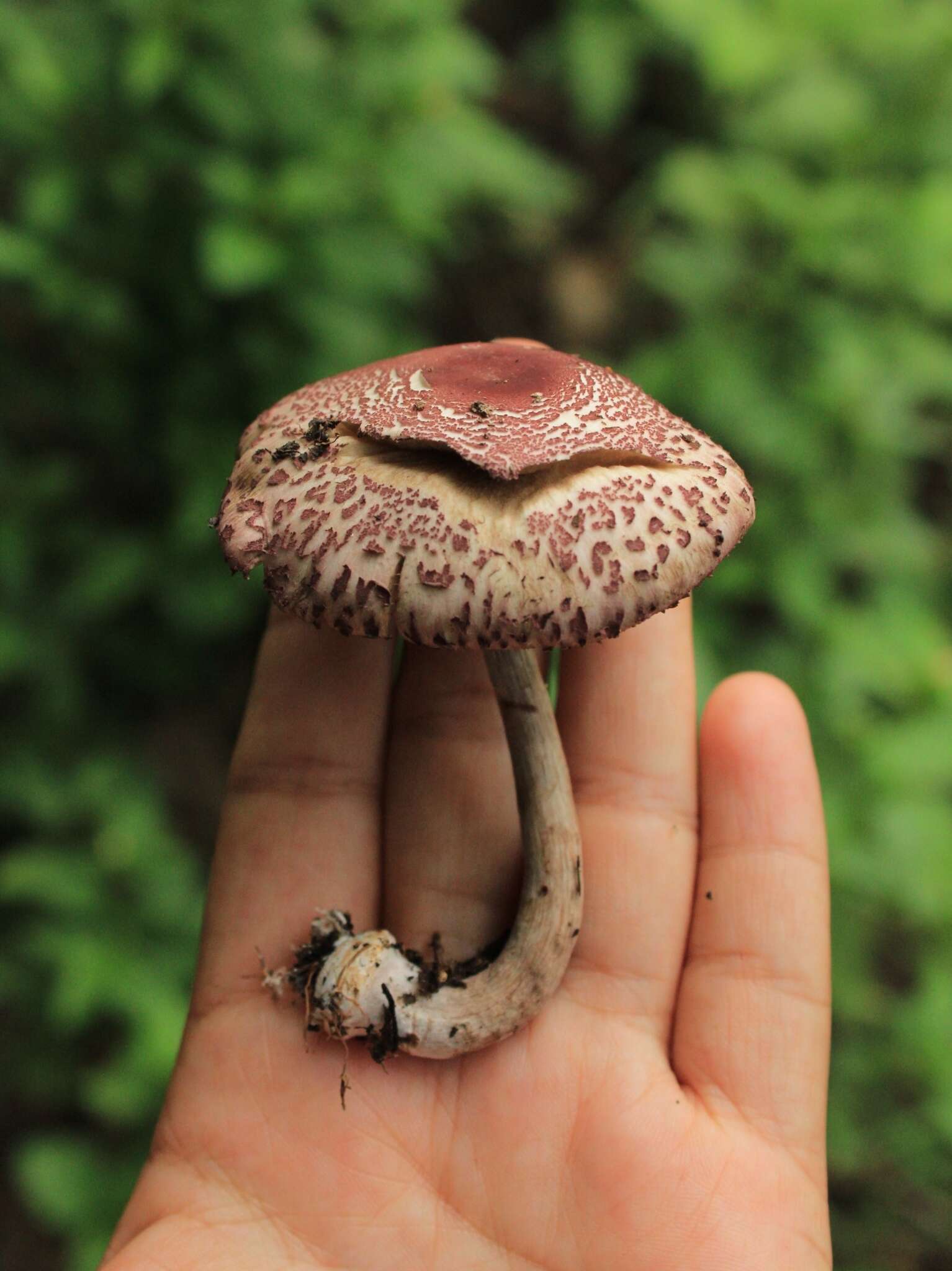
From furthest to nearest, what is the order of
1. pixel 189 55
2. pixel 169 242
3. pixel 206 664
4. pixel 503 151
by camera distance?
pixel 206 664 < pixel 503 151 < pixel 169 242 < pixel 189 55

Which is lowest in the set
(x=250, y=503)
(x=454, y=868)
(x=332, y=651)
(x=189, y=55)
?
(x=454, y=868)

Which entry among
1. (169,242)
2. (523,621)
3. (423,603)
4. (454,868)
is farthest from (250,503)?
(169,242)

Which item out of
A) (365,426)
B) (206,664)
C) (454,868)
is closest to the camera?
(365,426)

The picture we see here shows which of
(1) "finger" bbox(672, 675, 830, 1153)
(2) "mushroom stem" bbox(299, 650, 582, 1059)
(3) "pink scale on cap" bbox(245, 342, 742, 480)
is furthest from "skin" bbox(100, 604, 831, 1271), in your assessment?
(3) "pink scale on cap" bbox(245, 342, 742, 480)

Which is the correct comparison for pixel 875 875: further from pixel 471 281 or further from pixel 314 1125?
pixel 471 281

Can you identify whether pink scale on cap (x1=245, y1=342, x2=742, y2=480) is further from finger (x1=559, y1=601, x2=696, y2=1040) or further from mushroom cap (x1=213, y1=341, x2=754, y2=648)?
finger (x1=559, y1=601, x2=696, y2=1040)

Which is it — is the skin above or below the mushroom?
below

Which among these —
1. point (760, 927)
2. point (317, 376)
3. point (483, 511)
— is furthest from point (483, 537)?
Result: point (317, 376)
